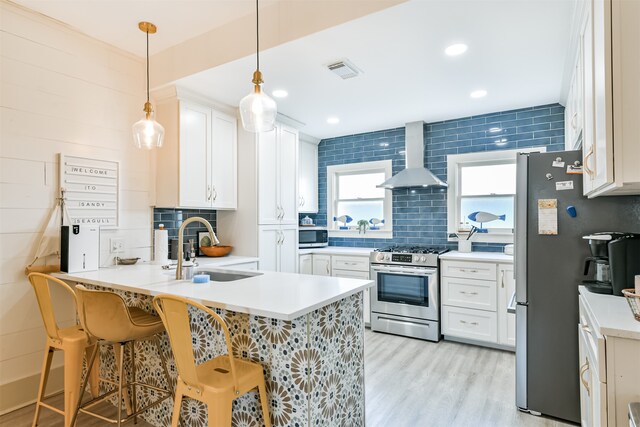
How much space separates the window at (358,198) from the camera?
489cm

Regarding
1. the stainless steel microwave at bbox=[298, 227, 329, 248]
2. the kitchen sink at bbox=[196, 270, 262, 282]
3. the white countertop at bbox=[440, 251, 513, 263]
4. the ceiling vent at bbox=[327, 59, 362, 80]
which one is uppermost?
the ceiling vent at bbox=[327, 59, 362, 80]

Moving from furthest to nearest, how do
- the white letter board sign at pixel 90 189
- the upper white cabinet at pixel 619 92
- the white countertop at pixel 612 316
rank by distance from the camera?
the white letter board sign at pixel 90 189
the upper white cabinet at pixel 619 92
the white countertop at pixel 612 316

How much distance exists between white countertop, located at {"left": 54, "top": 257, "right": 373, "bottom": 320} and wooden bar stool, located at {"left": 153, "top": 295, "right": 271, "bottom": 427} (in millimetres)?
185

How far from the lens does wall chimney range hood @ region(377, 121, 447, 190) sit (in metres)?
4.21

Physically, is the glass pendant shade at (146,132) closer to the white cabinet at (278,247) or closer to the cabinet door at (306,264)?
the white cabinet at (278,247)

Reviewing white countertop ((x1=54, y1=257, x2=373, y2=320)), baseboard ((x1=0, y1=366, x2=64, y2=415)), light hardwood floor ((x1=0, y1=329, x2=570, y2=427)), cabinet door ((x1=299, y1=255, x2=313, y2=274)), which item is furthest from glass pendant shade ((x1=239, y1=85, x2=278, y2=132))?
cabinet door ((x1=299, y1=255, x2=313, y2=274))

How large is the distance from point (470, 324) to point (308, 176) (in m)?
2.85

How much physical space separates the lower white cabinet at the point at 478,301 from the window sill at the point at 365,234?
116 cm

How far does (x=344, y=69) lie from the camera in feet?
9.47

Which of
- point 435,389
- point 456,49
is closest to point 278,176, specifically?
point 456,49

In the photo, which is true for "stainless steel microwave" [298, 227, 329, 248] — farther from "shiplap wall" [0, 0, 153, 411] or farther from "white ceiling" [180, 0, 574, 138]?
"shiplap wall" [0, 0, 153, 411]

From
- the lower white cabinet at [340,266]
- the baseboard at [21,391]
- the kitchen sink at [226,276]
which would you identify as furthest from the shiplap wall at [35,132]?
the lower white cabinet at [340,266]

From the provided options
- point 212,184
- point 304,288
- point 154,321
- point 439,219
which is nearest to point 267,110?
point 304,288

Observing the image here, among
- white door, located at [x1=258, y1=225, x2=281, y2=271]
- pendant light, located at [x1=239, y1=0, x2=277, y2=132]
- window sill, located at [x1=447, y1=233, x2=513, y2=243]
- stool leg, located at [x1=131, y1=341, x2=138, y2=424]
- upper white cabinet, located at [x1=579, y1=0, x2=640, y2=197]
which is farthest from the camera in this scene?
window sill, located at [x1=447, y1=233, x2=513, y2=243]
